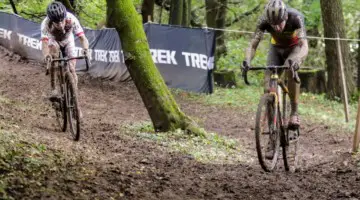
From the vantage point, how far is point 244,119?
544 inches

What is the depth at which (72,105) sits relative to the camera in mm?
8367

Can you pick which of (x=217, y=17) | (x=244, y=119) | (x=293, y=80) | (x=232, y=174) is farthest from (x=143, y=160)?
(x=217, y=17)

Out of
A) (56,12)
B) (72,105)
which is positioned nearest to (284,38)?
(72,105)

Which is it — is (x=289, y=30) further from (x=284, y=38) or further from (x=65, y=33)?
(x=65, y=33)

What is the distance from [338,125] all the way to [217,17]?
12.2 metres

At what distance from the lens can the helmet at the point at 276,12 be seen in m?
6.60

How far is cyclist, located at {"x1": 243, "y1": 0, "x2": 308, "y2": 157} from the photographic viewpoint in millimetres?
6676

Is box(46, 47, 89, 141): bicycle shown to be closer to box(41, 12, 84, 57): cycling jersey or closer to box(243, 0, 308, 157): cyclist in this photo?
box(41, 12, 84, 57): cycling jersey

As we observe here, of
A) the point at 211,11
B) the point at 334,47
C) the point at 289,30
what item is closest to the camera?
the point at 289,30

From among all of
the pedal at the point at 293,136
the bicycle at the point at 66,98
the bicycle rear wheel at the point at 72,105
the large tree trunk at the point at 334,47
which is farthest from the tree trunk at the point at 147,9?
the pedal at the point at 293,136

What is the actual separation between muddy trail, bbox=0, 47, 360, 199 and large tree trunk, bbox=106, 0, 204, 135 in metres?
0.61

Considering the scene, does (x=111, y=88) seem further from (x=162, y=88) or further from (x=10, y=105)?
(x=162, y=88)

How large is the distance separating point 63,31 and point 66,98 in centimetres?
124

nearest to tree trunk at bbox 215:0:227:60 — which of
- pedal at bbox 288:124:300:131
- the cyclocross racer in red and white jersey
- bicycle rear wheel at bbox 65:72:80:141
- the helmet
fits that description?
bicycle rear wheel at bbox 65:72:80:141
